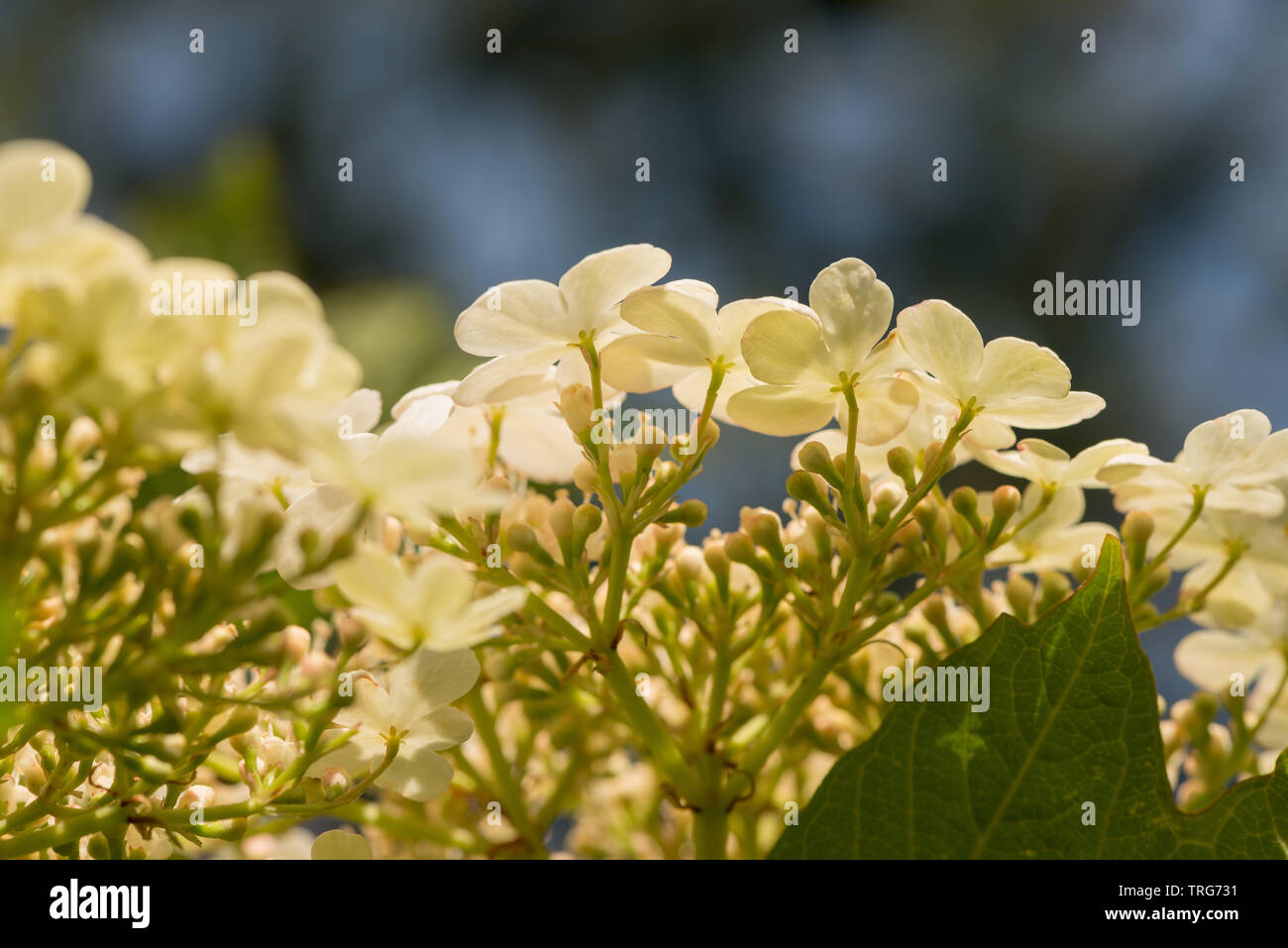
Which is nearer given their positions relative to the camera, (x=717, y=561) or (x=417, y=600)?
(x=417, y=600)

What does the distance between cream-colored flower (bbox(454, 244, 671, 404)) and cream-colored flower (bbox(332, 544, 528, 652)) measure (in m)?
0.18

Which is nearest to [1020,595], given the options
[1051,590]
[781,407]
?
[1051,590]

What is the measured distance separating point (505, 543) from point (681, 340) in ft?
0.51

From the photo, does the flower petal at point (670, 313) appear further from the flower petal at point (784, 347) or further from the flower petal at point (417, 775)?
the flower petal at point (417, 775)

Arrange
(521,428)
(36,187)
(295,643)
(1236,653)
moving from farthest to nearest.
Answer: (1236,653)
(521,428)
(295,643)
(36,187)

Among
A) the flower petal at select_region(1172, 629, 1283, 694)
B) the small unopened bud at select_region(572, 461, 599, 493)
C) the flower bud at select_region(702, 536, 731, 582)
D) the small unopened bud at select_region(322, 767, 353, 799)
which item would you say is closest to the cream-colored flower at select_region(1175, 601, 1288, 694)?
the flower petal at select_region(1172, 629, 1283, 694)

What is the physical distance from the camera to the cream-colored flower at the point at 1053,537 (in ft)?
2.29

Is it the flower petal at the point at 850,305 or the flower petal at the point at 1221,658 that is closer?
the flower petal at the point at 850,305

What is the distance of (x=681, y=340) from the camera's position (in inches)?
22.8

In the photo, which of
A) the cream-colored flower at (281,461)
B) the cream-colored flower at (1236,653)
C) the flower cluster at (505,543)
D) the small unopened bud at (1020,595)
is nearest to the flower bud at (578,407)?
the flower cluster at (505,543)

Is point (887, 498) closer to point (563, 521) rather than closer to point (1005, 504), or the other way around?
point (1005, 504)

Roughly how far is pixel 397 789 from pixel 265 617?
0.20m

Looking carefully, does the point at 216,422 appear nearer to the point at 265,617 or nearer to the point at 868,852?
the point at 265,617

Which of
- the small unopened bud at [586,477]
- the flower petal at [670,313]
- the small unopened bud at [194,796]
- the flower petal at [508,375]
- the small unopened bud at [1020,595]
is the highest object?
the flower petal at [670,313]
